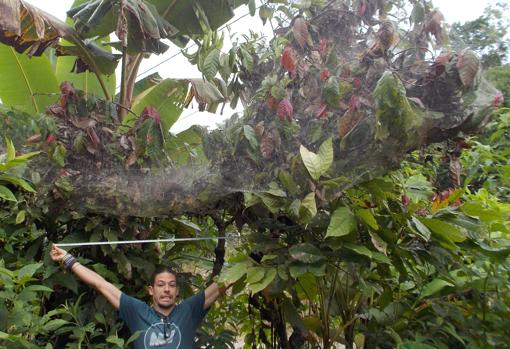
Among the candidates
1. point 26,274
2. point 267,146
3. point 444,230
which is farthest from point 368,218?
point 26,274

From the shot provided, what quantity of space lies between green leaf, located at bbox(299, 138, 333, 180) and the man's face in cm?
88

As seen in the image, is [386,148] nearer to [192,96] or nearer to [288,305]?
[288,305]

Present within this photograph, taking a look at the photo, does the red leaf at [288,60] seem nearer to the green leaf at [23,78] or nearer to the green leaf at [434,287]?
the green leaf at [434,287]

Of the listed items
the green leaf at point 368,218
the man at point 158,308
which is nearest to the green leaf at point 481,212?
the green leaf at point 368,218

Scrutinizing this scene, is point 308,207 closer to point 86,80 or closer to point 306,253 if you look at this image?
point 306,253

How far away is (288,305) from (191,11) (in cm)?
215

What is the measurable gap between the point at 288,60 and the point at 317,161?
1.56ft

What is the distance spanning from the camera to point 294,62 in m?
2.27

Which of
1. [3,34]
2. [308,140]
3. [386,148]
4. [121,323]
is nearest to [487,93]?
[386,148]

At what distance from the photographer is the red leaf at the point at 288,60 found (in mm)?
2242

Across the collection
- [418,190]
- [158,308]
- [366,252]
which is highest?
[366,252]

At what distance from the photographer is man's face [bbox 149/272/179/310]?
7.98 ft

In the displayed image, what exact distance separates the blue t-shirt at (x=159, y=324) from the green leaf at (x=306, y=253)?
575mm

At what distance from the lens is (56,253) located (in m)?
2.32
